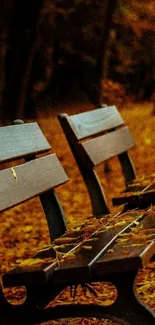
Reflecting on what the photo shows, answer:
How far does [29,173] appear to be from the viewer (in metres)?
3.36

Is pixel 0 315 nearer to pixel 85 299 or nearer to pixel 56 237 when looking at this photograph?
pixel 56 237

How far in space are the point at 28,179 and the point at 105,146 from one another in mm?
1226

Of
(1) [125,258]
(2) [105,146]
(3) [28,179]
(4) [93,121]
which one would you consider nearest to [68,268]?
(1) [125,258]

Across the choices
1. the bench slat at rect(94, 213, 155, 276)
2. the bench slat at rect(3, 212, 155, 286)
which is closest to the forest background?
the bench slat at rect(3, 212, 155, 286)

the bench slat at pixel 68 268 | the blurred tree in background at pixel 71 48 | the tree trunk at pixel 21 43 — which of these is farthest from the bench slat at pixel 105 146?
the tree trunk at pixel 21 43

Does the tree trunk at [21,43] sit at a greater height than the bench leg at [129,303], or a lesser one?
greater

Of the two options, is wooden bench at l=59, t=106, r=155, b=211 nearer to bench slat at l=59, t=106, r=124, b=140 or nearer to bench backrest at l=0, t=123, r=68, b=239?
bench slat at l=59, t=106, r=124, b=140

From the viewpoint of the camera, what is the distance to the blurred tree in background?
9.77 m

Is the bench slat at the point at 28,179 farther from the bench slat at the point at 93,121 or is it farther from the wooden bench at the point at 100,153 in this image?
the bench slat at the point at 93,121

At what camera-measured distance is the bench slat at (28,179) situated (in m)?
3.06

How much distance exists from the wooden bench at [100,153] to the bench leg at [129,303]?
1.16 m

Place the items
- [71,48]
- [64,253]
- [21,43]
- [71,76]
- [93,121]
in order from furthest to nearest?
[71,76] < [71,48] < [21,43] < [93,121] < [64,253]

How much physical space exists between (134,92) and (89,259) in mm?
16862

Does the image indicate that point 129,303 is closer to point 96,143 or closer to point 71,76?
point 96,143
